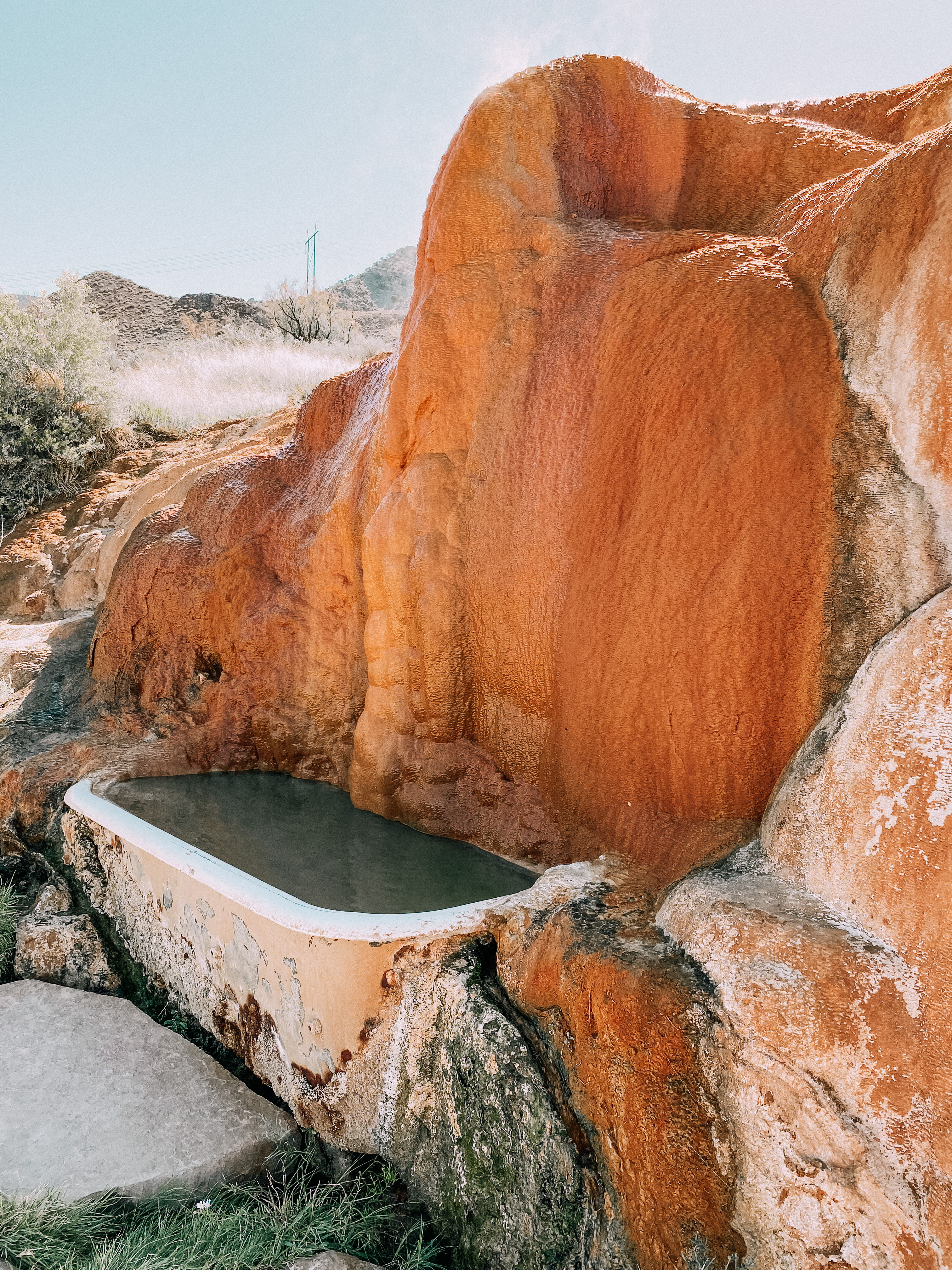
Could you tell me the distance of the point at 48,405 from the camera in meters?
9.66

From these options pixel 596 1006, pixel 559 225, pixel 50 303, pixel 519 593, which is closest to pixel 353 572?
pixel 519 593

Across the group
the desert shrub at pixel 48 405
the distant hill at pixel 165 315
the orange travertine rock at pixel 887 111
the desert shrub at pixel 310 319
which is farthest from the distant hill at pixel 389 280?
the orange travertine rock at pixel 887 111

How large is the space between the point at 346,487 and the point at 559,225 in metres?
1.59

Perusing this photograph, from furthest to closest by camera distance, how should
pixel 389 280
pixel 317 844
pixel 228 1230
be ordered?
1. pixel 389 280
2. pixel 317 844
3. pixel 228 1230

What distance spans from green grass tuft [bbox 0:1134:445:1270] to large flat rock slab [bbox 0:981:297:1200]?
3.2 inches

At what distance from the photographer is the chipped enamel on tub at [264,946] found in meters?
2.65

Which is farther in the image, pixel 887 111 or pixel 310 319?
pixel 310 319

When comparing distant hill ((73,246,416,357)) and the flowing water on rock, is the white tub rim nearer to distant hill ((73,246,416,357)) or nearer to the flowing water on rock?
the flowing water on rock

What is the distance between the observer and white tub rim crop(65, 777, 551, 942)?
2604 mm

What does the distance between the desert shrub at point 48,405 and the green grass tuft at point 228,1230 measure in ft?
25.0

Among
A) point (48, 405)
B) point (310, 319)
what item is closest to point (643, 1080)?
point (48, 405)

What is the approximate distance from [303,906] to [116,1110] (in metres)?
1.01


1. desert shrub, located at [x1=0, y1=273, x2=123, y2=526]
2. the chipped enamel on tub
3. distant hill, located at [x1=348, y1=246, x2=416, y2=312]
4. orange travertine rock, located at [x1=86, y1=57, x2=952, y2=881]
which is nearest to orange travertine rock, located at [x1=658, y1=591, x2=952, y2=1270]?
orange travertine rock, located at [x1=86, y1=57, x2=952, y2=881]

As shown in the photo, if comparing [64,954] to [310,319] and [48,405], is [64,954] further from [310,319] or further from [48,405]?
[310,319]
